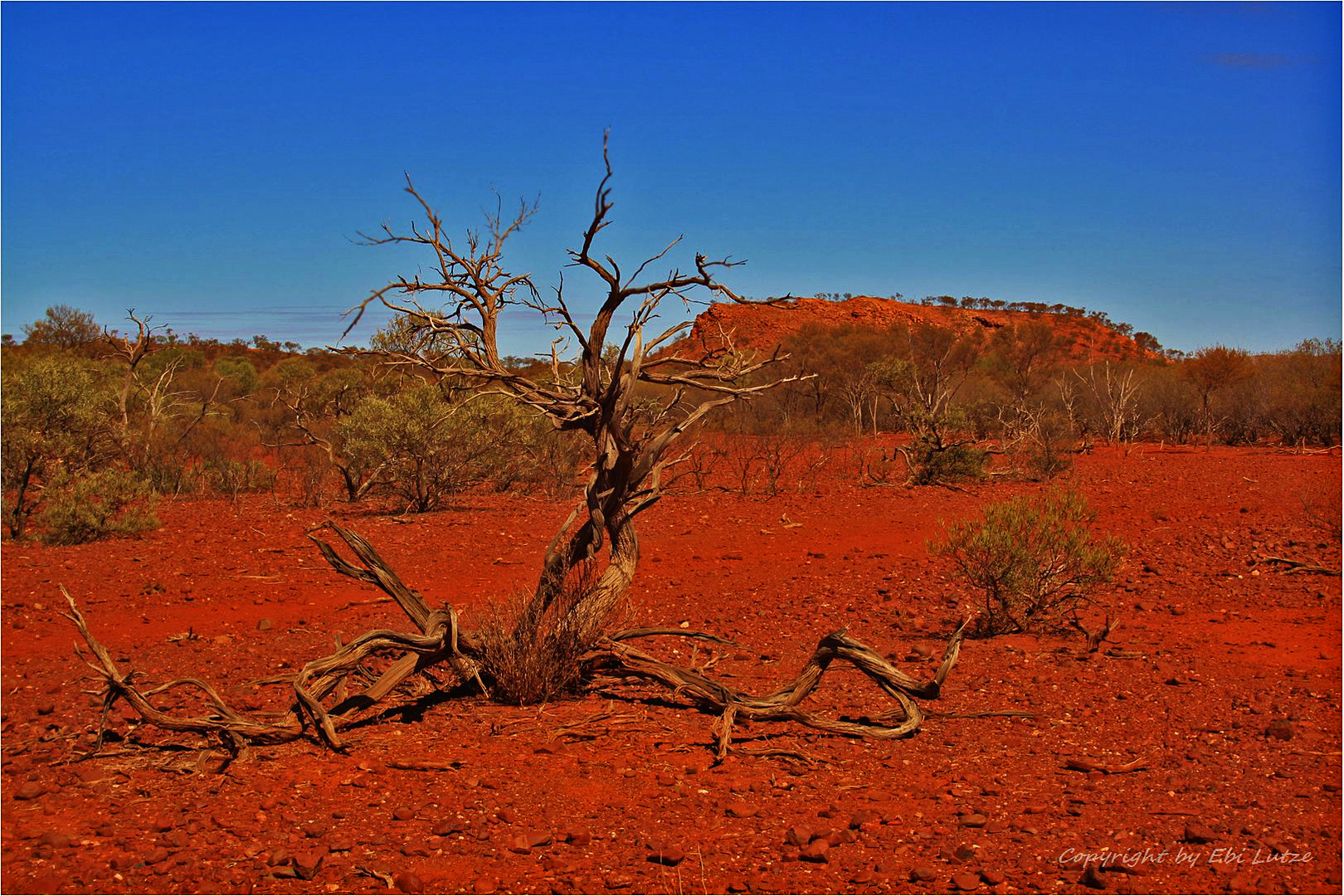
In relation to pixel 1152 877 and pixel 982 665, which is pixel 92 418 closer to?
pixel 982 665

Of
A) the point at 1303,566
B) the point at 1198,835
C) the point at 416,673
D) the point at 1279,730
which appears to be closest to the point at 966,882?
the point at 1198,835

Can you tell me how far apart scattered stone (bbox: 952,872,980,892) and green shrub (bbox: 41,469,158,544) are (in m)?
11.7

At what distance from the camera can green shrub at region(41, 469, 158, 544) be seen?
12.1 m

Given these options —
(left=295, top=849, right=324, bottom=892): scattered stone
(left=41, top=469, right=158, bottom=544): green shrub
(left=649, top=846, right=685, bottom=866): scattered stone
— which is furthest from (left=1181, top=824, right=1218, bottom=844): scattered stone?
(left=41, top=469, right=158, bottom=544): green shrub

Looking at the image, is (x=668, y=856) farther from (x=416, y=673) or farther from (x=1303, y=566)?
(x=1303, y=566)

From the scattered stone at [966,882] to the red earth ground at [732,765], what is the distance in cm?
2

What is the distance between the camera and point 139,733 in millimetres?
5453

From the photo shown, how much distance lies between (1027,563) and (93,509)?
35.4 ft

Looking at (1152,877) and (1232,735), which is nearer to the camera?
(1152,877)

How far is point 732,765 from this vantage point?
4984 millimetres

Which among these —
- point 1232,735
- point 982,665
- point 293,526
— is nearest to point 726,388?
point 982,665

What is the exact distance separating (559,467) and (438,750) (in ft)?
41.5

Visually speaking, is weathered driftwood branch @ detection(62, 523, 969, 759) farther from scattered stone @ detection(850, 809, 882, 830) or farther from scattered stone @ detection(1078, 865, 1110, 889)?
scattered stone @ detection(1078, 865, 1110, 889)

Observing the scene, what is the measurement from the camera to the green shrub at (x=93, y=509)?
12086mm
